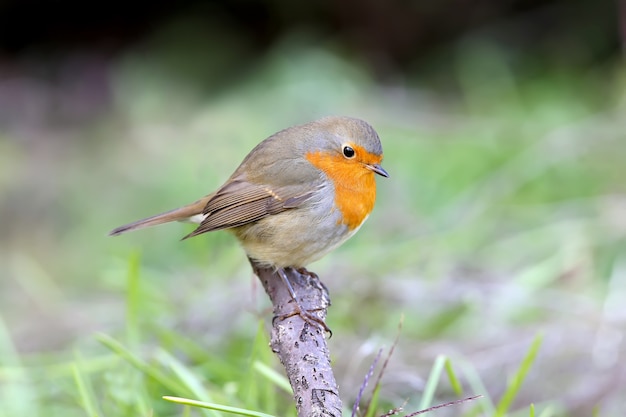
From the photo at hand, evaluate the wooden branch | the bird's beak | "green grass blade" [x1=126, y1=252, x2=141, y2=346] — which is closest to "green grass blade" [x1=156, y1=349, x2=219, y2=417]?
"green grass blade" [x1=126, y1=252, x2=141, y2=346]

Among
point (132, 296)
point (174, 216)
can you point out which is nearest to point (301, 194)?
point (174, 216)

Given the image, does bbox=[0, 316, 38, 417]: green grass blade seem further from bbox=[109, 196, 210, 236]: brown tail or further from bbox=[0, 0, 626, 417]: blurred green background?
bbox=[109, 196, 210, 236]: brown tail

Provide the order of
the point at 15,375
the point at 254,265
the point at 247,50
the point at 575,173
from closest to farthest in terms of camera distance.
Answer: the point at 254,265 < the point at 15,375 < the point at 575,173 < the point at 247,50

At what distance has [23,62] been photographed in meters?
7.64

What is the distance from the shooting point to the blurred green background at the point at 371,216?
3.24m

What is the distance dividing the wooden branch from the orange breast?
0.92 ft

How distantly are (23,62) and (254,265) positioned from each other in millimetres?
5660

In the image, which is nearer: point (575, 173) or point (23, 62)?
point (575, 173)

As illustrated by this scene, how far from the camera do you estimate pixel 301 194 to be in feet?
9.08

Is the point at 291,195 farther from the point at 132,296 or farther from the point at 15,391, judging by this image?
the point at 15,391

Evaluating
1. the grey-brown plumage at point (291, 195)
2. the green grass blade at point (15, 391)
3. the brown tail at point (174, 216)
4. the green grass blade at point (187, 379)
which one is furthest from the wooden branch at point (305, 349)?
the green grass blade at point (15, 391)

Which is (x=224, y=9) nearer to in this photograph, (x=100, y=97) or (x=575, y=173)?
(x=100, y=97)

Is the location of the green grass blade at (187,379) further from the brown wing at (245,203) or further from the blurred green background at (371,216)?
the brown wing at (245,203)

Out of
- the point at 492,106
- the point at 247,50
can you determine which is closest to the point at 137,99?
the point at 247,50
